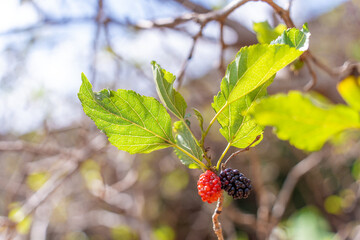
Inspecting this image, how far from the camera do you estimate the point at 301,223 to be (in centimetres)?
273

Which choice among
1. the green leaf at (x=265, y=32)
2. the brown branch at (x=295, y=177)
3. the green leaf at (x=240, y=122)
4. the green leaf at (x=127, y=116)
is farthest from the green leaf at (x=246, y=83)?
the brown branch at (x=295, y=177)

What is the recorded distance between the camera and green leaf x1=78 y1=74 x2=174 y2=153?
0.63 meters

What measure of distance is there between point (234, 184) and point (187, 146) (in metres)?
0.13

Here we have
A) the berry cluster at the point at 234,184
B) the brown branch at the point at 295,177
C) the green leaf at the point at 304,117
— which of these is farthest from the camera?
the brown branch at the point at 295,177

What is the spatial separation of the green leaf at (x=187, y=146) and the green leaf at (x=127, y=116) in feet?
0.12

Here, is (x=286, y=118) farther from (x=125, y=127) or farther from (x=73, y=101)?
(x=73, y=101)

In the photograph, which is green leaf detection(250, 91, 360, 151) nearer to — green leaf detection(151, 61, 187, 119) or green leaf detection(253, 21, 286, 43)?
green leaf detection(151, 61, 187, 119)

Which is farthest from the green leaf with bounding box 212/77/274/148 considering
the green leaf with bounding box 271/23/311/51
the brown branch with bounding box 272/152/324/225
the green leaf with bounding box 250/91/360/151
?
the brown branch with bounding box 272/152/324/225

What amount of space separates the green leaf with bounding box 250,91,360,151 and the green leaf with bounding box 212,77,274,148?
0.23 m

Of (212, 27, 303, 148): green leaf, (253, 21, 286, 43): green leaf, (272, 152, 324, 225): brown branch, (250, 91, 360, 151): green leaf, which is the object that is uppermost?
(253, 21, 286, 43): green leaf

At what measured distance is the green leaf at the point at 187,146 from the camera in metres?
0.68

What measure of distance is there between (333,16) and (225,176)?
4.24m

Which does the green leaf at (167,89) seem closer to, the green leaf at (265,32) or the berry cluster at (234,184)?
the berry cluster at (234,184)

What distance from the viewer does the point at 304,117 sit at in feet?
1.28
